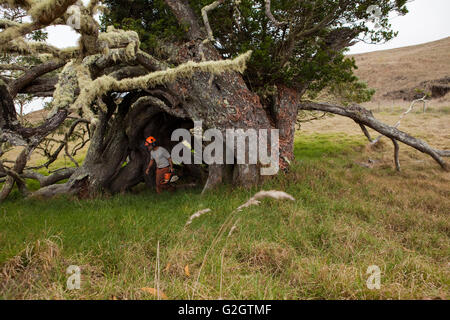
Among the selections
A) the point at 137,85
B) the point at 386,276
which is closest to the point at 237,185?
the point at 137,85

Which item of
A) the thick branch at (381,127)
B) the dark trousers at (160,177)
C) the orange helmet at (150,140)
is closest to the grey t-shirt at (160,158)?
the dark trousers at (160,177)

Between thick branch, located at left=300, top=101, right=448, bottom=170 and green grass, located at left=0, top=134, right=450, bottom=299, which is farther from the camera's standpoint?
thick branch, located at left=300, top=101, right=448, bottom=170

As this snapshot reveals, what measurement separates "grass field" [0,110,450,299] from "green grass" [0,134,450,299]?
0.02 m

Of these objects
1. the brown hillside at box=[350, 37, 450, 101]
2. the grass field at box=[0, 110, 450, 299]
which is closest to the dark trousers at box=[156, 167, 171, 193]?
the grass field at box=[0, 110, 450, 299]

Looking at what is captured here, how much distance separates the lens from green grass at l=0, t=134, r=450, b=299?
8.84 ft

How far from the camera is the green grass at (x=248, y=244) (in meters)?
2.70

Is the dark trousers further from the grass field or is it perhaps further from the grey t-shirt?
the grass field

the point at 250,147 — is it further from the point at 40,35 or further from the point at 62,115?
the point at 40,35

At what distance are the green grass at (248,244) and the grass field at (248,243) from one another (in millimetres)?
18

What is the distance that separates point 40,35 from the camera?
7.92m

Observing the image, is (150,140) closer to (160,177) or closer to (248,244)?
(160,177)

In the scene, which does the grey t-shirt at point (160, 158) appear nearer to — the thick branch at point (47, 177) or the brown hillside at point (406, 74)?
the thick branch at point (47, 177)

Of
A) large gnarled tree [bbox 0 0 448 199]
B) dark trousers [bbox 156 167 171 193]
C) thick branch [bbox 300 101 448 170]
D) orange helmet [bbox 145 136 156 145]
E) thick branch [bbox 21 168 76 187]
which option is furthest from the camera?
thick branch [bbox 300 101 448 170]

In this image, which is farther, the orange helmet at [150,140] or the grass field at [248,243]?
the orange helmet at [150,140]
